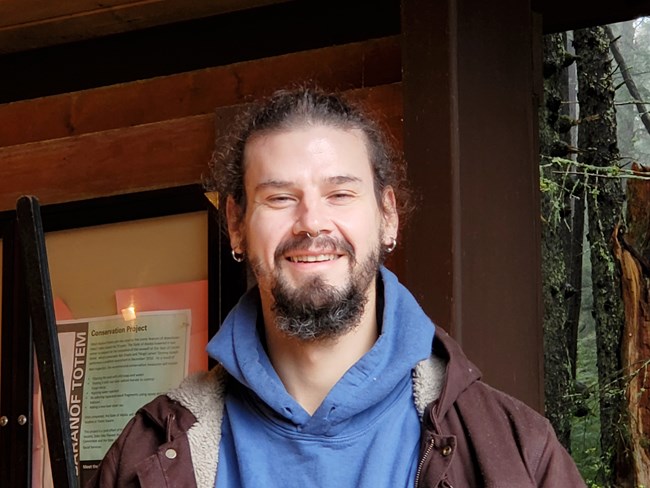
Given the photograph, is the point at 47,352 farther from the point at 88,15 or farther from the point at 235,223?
the point at 88,15

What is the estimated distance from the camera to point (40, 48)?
4047 millimetres

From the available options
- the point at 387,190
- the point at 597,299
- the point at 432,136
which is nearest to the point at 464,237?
the point at 432,136

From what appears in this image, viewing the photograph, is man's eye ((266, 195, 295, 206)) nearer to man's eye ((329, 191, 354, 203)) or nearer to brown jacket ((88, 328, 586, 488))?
man's eye ((329, 191, 354, 203))

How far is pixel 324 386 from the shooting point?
6.73 ft

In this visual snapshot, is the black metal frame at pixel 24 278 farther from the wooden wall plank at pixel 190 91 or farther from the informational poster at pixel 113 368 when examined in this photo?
the wooden wall plank at pixel 190 91

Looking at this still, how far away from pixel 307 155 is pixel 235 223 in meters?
0.23

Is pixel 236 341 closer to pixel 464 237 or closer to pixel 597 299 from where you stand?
pixel 464 237

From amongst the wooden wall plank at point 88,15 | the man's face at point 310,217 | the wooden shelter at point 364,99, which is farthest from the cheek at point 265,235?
the wooden wall plank at point 88,15

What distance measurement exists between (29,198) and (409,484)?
94 cm

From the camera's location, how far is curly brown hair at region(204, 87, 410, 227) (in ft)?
7.19

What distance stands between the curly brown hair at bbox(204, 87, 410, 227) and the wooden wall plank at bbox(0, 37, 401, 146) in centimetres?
112

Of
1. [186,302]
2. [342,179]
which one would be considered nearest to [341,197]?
[342,179]

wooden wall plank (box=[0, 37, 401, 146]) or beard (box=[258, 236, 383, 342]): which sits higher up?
wooden wall plank (box=[0, 37, 401, 146])

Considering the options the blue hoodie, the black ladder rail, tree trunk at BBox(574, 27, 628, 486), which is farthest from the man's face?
tree trunk at BBox(574, 27, 628, 486)
